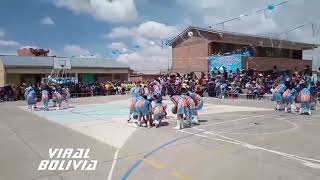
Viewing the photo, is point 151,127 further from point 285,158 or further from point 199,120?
point 285,158

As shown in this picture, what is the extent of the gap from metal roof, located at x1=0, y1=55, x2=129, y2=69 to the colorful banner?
19.5m

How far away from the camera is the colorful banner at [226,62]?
103 feet

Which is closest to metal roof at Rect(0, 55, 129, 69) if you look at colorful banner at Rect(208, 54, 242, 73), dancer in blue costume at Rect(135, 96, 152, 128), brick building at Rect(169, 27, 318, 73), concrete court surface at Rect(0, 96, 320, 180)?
brick building at Rect(169, 27, 318, 73)

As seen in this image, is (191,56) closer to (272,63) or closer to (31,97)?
(272,63)

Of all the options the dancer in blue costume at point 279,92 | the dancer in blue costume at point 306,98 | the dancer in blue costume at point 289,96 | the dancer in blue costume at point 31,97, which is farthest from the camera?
the dancer in blue costume at point 31,97

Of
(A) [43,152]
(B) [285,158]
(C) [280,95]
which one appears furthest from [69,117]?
(B) [285,158]

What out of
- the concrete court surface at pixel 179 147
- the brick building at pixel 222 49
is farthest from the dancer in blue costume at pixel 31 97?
the brick building at pixel 222 49

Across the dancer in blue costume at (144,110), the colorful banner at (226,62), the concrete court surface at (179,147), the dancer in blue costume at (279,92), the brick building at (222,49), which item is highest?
the brick building at (222,49)

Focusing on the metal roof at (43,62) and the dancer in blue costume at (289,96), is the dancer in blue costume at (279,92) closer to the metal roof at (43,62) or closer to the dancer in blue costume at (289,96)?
the dancer in blue costume at (289,96)

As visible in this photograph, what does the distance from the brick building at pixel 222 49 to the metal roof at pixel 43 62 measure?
1289cm

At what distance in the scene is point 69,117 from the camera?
18.4 m

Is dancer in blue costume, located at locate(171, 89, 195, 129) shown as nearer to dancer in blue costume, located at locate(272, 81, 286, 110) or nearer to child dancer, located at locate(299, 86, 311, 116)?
child dancer, located at locate(299, 86, 311, 116)

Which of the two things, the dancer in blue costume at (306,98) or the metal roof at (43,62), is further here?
the metal roof at (43,62)

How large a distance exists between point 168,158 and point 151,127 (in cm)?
523
